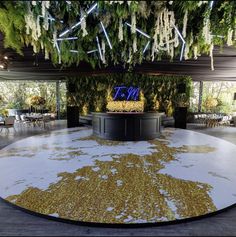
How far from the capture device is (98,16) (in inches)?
111

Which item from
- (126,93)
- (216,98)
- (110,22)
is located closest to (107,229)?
(110,22)

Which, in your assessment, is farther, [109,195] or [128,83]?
[128,83]

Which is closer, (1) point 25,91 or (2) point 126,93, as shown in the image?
(2) point 126,93

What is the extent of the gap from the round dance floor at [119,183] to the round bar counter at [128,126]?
5.30 feet

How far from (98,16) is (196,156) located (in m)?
4.37

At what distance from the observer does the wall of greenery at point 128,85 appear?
528 inches

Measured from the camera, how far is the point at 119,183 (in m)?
3.55

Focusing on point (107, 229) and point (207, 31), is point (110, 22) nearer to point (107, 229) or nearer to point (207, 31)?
point (207, 31)

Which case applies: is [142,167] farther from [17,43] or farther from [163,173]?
[17,43]

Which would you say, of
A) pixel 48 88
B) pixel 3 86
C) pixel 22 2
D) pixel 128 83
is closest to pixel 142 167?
pixel 22 2

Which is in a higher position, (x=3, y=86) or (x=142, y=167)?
(x=3, y=86)

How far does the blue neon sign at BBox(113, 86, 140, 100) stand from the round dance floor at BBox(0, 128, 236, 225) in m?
5.46

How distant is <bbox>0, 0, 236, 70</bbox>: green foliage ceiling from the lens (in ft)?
7.81

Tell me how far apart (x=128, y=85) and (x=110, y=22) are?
1039cm
